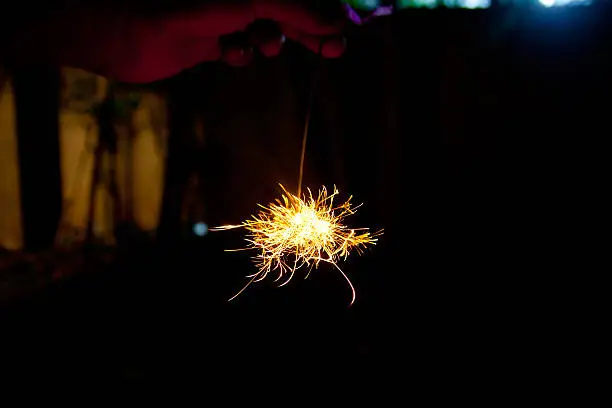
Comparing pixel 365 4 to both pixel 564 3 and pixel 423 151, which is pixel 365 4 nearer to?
pixel 423 151

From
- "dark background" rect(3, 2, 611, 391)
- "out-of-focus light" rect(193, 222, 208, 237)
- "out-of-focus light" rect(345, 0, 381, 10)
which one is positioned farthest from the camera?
"out-of-focus light" rect(193, 222, 208, 237)

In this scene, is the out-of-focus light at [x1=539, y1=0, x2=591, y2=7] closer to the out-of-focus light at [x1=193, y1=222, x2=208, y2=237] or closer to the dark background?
the dark background

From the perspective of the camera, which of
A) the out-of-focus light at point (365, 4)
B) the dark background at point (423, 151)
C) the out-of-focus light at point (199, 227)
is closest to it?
the dark background at point (423, 151)

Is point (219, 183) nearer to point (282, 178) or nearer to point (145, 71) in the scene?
point (282, 178)

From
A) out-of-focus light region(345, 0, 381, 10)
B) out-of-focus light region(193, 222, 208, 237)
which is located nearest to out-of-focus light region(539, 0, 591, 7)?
out-of-focus light region(345, 0, 381, 10)

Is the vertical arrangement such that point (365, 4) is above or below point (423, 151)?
above

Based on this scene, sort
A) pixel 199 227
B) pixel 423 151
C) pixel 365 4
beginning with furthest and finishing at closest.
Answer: pixel 199 227, pixel 423 151, pixel 365 4

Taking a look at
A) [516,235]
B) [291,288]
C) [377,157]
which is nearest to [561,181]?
[516,235]

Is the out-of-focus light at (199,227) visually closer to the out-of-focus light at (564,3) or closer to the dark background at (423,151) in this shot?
the dark background at (423,151)

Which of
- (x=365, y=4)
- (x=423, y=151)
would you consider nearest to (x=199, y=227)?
(x=423, y=151)

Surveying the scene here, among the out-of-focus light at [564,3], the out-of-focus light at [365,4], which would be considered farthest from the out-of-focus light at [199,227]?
the out-of-focus light at [564,3]

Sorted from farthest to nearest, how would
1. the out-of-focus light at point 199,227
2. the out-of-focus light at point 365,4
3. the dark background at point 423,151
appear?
the out-of-focus light at point 199,227
the out-of-focus light at point 365,4
the dark background at point 423,151
